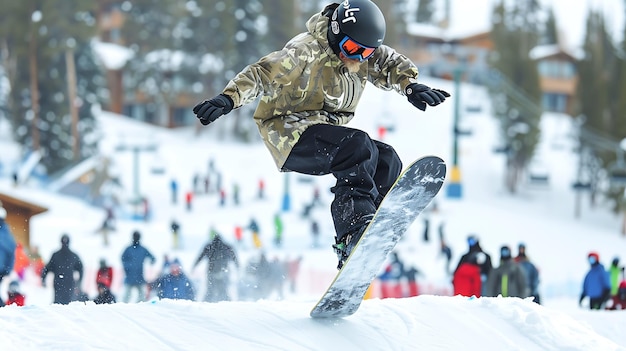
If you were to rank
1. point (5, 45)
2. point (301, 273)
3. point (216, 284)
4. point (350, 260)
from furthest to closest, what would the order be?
point (5, 45)
point (301, 273)
point (216, 284)
point (350, 260)

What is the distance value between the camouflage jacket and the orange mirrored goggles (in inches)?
4.0

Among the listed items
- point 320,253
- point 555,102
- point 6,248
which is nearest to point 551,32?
point 555,102

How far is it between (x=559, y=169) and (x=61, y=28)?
27.8 m

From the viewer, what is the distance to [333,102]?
14.4 feet

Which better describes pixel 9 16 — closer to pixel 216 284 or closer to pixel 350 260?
pixel 216 284

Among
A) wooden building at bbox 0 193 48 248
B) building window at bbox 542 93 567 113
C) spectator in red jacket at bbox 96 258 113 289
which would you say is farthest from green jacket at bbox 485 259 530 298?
building window at bbox 542 93 567 113

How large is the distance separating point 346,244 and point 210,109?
1054 mm

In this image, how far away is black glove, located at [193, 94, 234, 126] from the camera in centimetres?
371

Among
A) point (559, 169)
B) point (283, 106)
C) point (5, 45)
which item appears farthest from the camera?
point (559, 169)

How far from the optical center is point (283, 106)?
4305mm

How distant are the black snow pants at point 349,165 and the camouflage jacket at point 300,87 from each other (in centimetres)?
10

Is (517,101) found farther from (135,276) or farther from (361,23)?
(361,23)

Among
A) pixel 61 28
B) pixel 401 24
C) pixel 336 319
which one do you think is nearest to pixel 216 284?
pixel 336 319

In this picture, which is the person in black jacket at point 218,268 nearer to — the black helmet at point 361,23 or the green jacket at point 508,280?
the green jacket at point 508,280
